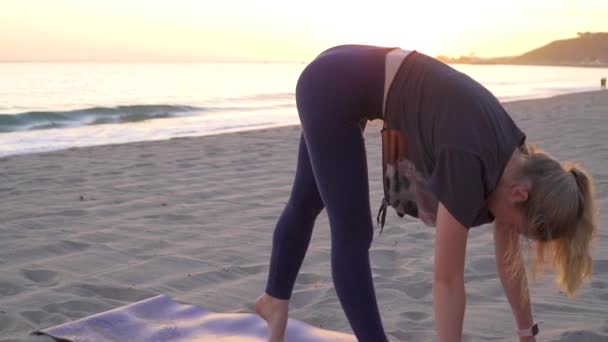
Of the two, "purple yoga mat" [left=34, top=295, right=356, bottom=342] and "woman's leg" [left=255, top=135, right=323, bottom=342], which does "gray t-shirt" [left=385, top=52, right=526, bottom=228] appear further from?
"purple yoga mat" [left=34, top=295, right=356, bottom=342]

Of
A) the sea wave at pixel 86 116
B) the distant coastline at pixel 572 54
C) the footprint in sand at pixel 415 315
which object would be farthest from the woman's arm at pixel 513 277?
the distant coastline at pixel 572 54

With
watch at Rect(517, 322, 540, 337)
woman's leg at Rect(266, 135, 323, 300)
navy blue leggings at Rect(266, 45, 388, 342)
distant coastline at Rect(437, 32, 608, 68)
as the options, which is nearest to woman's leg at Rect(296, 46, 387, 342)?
navy blue leggings at Rect(266, 45, 388, 342)

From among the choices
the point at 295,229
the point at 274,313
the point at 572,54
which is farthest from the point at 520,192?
the point at 572,54

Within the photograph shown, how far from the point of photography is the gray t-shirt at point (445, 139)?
5.61 ft

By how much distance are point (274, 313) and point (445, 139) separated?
3.52ft

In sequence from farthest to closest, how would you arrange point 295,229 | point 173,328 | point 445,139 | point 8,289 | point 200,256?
1. point 200,256
2. point 8,289
3. point 173,328
4. point 295,229
5. point 445,139

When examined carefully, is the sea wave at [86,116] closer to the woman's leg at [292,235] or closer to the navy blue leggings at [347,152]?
the woman's leg at [292,235]

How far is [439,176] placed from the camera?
5.74 feet

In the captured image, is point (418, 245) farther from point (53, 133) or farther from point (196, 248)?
point (53, 133)

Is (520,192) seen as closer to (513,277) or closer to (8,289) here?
(513,277)

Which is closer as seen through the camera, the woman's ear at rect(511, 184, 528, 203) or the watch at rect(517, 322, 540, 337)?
the woman's ear at rect(511, 184, 528, 203)

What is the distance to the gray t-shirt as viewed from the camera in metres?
1.71

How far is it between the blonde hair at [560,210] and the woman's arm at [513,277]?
0.70 feet

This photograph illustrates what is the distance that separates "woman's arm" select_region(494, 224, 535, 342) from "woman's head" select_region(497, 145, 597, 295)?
231 millimetres
